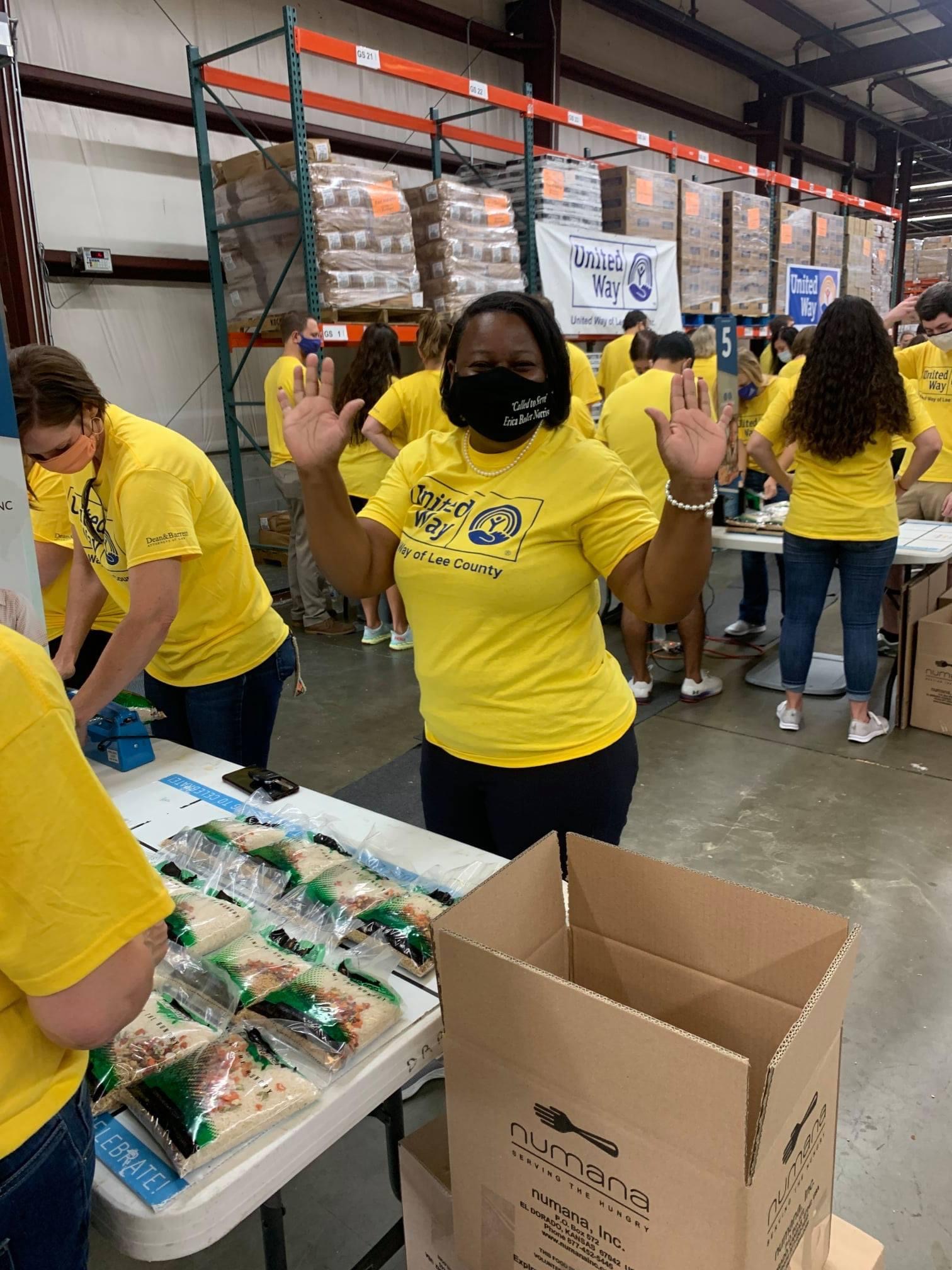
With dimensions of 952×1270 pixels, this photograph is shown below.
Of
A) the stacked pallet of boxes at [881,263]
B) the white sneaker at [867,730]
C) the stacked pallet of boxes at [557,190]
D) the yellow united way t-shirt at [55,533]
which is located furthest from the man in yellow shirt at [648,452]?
the stacked pallet of boxes at [881,263]

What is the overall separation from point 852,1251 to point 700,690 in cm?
318

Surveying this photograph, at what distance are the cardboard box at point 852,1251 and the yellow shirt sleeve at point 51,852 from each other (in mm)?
931

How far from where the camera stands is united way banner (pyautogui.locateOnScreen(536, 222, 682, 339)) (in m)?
6.14

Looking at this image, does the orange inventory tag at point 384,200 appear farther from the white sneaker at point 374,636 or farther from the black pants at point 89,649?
the black pants at point 89,649

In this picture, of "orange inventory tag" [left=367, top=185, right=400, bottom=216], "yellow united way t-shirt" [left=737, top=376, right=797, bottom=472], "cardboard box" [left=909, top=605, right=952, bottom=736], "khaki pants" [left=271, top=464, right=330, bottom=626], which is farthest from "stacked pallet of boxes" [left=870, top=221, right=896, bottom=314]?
"cardboard box" [left=909, top=605, right=952, bottom=736]

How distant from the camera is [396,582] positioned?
5.25 feet

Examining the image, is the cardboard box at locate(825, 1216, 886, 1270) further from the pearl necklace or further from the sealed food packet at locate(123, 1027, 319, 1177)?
the pearl necklace

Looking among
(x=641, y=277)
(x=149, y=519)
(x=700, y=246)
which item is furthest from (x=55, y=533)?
(x=700, y=246)

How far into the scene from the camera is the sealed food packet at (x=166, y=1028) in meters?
0.97

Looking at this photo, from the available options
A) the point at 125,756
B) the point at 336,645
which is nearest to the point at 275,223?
→ the point at 336,645

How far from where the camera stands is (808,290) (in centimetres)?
907

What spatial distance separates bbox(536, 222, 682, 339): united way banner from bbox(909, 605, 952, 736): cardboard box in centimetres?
348

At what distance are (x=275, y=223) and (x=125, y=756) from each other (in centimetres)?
425

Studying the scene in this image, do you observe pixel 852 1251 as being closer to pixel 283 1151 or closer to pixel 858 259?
pixel 283 1151
